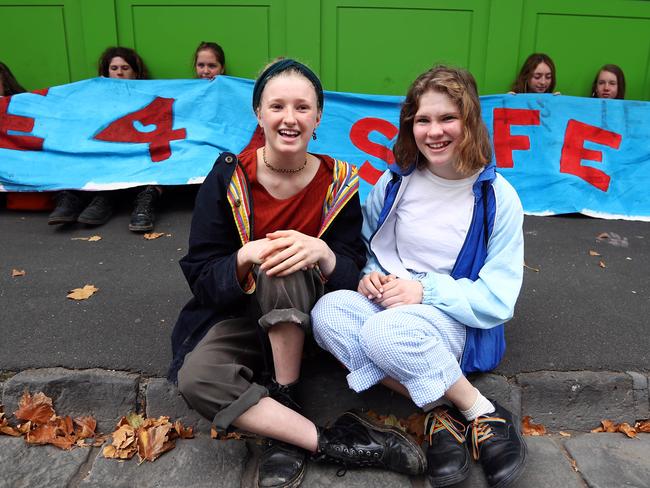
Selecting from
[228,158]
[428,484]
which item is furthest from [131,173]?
[428,484]

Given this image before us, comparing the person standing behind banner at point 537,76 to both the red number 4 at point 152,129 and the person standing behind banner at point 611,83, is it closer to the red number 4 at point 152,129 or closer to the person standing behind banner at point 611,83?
the person standing behind banner at point 611,83

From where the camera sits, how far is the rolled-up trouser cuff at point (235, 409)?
1.73 metres

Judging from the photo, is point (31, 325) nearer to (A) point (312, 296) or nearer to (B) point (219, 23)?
(A) point (312, 296)

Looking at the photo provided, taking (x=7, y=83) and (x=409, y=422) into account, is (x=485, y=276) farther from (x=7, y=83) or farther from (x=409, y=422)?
(x=7, y=83)

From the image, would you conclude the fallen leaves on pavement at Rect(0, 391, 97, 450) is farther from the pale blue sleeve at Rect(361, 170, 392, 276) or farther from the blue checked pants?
the pale blue sleeve at Rect(361, 170, 392, 276)

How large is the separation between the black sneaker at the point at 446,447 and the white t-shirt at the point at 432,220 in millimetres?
542

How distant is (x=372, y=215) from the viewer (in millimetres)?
2248

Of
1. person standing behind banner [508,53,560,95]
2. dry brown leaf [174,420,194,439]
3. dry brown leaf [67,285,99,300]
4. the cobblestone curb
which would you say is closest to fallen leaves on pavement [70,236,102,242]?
dry brown leaf [67,285,99,300]

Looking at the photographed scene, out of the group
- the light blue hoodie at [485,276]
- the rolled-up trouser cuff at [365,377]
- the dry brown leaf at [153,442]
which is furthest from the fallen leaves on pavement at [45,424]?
the light blue hoodie at [485,276]

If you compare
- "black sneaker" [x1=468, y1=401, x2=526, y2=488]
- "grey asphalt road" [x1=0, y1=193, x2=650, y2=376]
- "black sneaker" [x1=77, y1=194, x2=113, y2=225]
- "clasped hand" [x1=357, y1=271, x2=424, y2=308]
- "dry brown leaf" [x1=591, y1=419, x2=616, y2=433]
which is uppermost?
"clasped hand" [x1=357, y1=271, x2=424, y2=308]

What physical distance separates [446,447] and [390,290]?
57 centimetres

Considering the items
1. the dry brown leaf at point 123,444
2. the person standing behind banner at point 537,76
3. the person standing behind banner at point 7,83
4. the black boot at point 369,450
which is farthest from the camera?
the person standing behind banner at point 537,76

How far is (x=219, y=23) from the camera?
188 inches

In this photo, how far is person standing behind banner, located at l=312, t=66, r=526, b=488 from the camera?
178 cm
